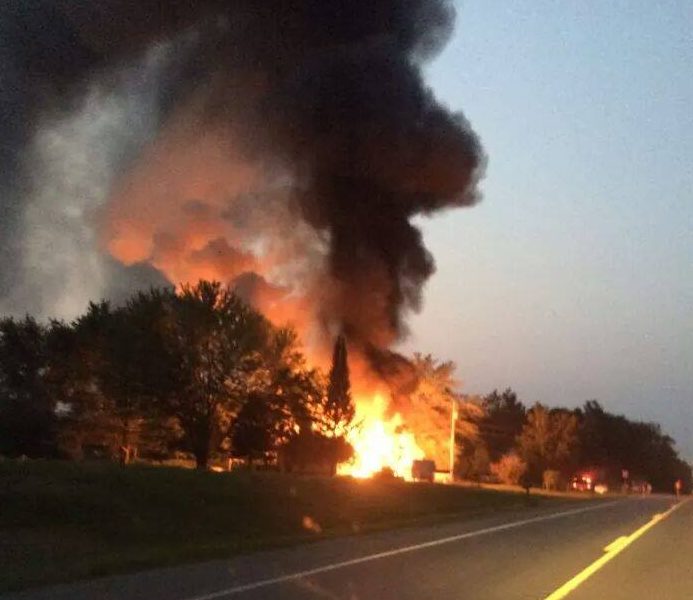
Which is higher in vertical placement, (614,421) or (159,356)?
(614,421)

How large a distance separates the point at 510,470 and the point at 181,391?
46.6m

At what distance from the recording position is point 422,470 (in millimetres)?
58062

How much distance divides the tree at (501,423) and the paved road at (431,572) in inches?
2828

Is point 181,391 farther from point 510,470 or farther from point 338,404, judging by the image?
point 510,470

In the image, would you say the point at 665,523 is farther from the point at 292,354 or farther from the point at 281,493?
the point at 292,354

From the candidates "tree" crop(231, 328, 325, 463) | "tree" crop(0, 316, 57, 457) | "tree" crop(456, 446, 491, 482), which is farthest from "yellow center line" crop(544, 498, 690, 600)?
"tree" crop(456, 446, 491, 482)

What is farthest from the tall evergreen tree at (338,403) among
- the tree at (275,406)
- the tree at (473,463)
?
the tree at (473,463)

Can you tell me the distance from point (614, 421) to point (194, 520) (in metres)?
145

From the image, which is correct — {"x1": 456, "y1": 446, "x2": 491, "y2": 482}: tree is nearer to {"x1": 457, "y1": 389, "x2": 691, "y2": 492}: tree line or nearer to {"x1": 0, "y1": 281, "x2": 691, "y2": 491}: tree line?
{"x1": 457, "y1": 389, "x2": 691, "y2": 492}: tree line

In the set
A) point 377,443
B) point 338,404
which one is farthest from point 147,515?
point 377,443

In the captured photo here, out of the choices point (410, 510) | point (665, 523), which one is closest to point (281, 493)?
point (410, 510)

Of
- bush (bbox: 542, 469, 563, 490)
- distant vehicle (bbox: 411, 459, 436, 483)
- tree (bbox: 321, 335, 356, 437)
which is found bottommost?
distant vehicle (bbox: 411, 459, 436, 483)

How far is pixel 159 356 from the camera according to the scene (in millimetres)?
43875

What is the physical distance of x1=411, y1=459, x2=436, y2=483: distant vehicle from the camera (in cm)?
5783
